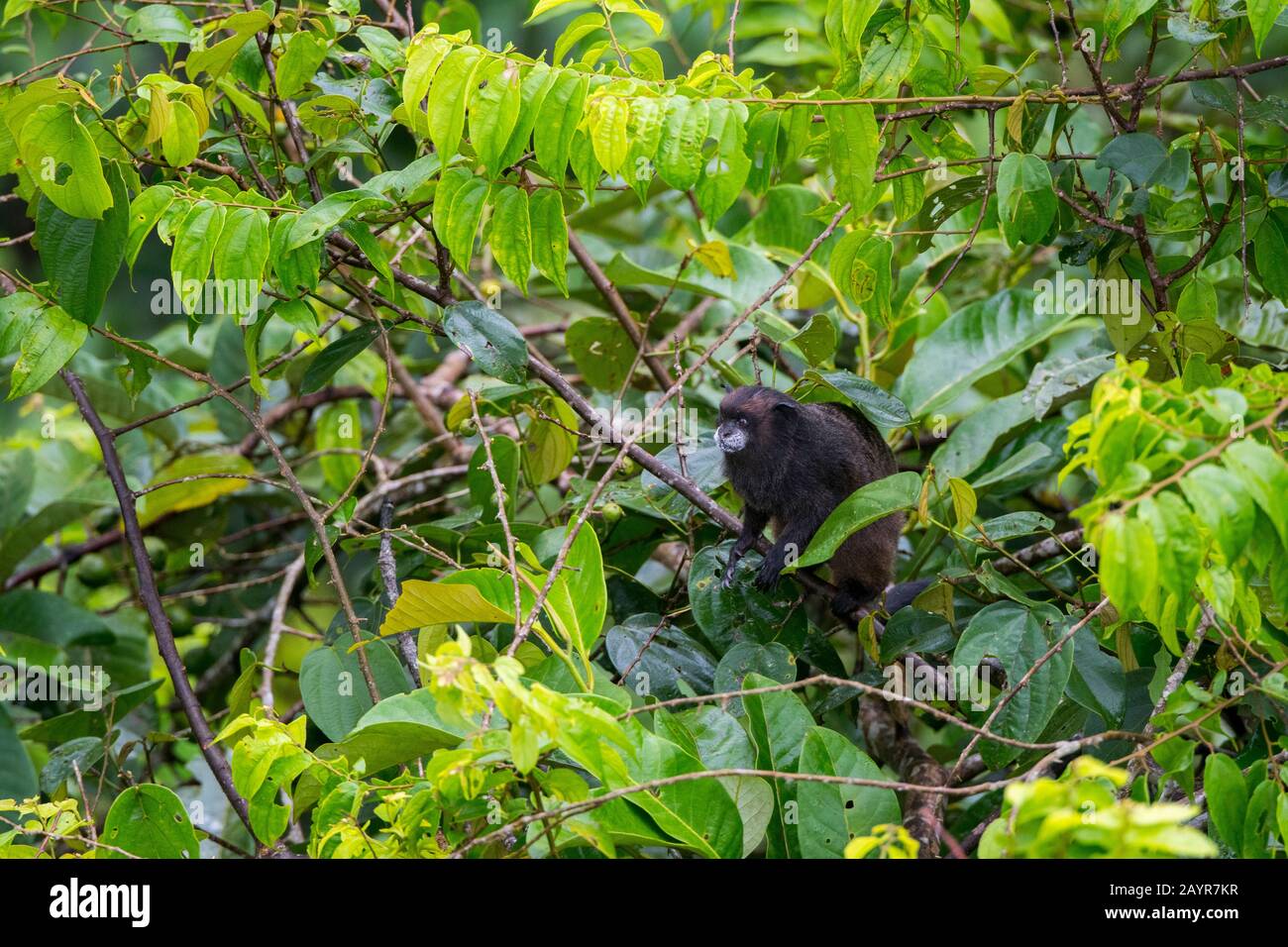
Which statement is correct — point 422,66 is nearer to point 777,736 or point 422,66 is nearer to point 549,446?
point 549,446

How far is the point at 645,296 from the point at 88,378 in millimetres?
2171

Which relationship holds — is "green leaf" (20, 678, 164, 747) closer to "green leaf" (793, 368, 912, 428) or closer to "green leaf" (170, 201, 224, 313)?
"green leaf" (170, 201, 224, 313)

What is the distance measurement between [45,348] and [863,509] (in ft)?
6.17

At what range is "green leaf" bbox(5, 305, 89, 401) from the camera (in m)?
2.52

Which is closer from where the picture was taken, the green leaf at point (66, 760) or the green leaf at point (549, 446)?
the green leaf at point (66, 760)

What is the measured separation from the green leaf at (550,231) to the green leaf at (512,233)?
0.17ft

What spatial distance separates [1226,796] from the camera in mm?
1779

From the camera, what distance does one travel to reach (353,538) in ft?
10.2

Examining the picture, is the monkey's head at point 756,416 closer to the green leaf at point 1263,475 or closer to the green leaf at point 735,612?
the green leaf at point 735,612

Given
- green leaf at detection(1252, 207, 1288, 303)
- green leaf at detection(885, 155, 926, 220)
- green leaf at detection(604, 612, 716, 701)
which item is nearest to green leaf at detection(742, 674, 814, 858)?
green leaf at detection(604, 612, 716, 701)

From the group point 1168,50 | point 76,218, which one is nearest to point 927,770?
point 76,218

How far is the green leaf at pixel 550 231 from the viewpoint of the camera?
2.55 metres

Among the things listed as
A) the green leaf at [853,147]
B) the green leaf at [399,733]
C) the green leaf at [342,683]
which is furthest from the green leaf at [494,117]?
the green leaf at [342,683]
